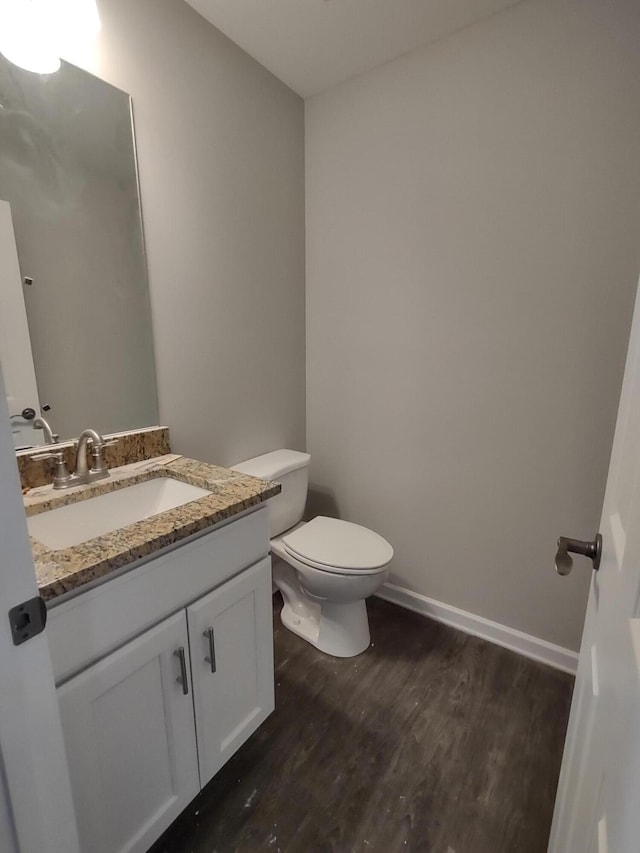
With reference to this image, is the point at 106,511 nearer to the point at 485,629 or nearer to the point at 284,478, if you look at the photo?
the point at 284,478

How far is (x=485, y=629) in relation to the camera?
1782mm

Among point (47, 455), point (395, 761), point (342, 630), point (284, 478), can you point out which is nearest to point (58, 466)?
point (47, 455)

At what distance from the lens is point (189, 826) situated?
1098 millimetres

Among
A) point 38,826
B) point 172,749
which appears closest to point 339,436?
point 172,749

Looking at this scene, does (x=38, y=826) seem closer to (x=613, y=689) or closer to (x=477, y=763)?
→ (x=613, y=689)

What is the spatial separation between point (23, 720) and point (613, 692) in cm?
73

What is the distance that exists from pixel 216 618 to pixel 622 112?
1.91m

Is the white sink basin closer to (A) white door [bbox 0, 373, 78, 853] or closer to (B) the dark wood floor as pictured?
(A) white door [bbox 0, 373, 78, 853]

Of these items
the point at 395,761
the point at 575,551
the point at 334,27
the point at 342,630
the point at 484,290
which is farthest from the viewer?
the point at 342,630

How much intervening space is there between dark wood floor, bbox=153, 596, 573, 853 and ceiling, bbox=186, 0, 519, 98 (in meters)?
2.39

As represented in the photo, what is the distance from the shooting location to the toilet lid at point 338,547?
1.54 meters

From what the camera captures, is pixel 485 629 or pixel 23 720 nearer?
pixel 23 720

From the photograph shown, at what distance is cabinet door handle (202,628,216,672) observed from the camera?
1020 mm

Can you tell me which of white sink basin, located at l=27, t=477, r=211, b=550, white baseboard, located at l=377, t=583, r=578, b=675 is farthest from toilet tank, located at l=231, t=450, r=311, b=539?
white baseboard, located at l=377, t=583, r=578, b=675
